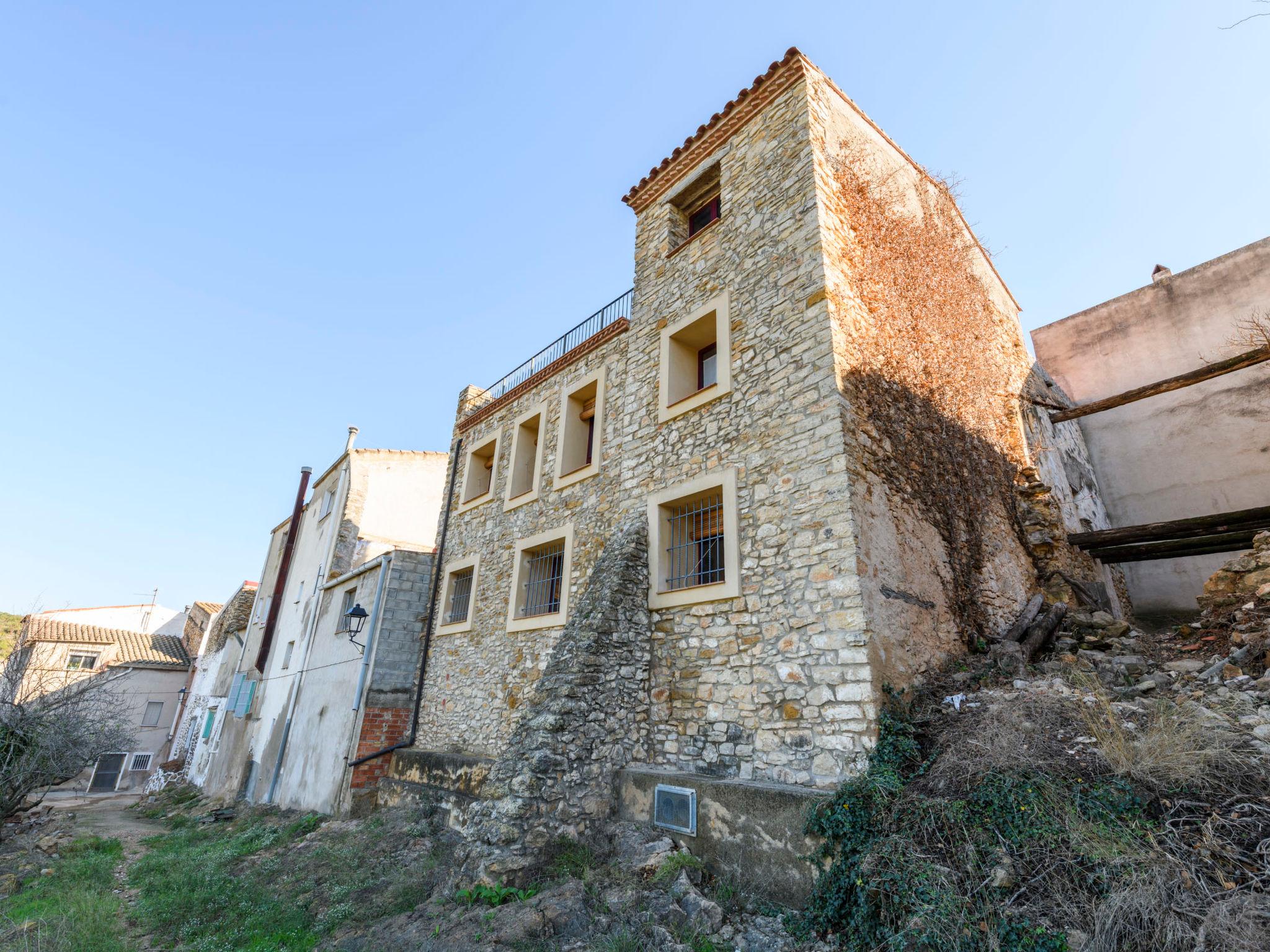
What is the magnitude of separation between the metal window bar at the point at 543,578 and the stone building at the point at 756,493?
4 centimetres

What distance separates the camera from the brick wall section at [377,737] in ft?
33.6

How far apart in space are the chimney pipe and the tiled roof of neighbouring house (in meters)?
11.3

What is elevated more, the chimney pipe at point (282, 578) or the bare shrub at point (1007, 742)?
the chimney pipe at point (282, 578)

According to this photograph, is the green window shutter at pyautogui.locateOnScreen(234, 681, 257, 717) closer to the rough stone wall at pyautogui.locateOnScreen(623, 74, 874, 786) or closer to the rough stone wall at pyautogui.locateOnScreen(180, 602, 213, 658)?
the rough stone wall at pyautogui.locateOnScreen(180, 602, 213, 658)

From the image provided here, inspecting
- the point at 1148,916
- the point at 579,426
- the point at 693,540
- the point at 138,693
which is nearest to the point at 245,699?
the point at 138,693

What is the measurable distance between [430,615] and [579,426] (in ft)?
15.2

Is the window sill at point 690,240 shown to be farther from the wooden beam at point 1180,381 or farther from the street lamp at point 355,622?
the street lamp at point 355,622

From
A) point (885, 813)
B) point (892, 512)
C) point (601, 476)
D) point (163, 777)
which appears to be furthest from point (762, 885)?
point (163, 777)

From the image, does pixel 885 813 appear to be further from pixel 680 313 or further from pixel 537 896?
pixel 680 313

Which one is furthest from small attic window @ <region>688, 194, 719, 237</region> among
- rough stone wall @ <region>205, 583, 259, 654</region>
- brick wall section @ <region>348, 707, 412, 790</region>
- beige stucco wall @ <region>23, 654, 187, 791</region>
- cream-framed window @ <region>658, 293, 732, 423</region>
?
beige stucco wall @ <region>23, 654, 187, 791</region>

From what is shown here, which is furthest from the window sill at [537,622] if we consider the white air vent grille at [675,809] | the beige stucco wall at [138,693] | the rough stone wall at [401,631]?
the beige stucco wall at [138,693]

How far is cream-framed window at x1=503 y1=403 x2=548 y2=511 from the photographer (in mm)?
10602

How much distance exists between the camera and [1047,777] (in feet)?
13.9

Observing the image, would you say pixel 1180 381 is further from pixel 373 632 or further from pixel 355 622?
pixel 355 622
